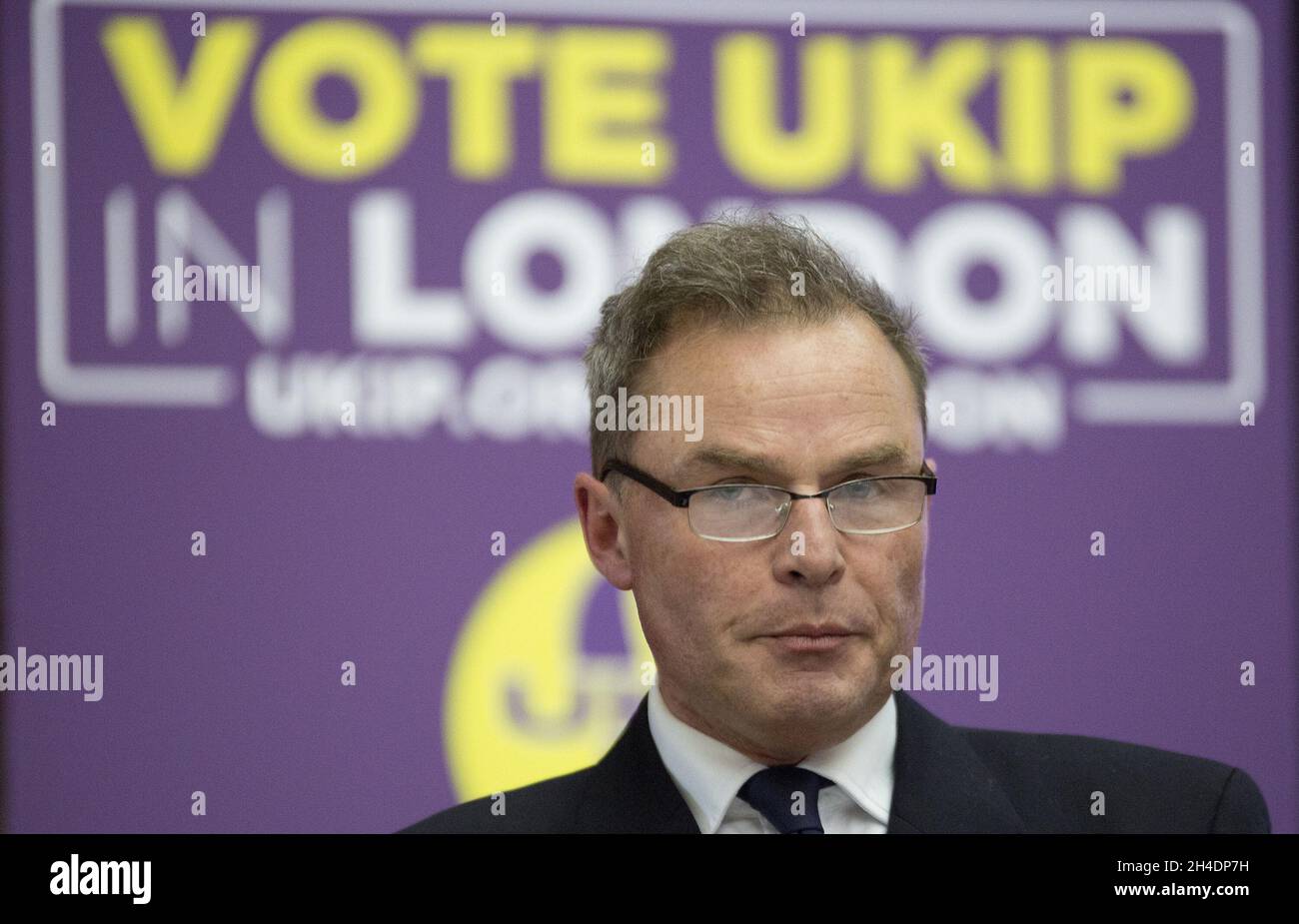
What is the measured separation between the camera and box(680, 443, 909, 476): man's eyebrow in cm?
232

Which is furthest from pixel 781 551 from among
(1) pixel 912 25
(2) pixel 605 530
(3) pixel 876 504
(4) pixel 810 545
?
(1) pixel 912 25

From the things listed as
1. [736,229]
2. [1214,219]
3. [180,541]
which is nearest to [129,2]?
[180,541]

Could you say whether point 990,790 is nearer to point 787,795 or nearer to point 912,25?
point 787,795

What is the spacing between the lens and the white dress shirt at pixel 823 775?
2.39 metres

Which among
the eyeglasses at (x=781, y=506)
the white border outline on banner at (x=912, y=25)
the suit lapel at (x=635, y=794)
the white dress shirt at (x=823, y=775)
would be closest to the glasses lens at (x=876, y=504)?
→ the eyeglasses at (x=781, y=506)

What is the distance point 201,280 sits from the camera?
10.1ft

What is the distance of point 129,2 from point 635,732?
1884 millimetres

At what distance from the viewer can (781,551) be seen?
7.55 feet

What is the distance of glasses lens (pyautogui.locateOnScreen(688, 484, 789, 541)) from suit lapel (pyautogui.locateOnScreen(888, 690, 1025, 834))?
0.40 metres

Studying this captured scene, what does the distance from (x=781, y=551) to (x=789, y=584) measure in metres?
0.05

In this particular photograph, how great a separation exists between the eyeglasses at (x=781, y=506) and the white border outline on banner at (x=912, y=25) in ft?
3.34

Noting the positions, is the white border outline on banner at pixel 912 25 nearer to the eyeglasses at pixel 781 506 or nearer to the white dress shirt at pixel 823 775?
the eyeglasses at pixel 781 506

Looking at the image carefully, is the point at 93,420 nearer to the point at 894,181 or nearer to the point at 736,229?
the point at 736,229

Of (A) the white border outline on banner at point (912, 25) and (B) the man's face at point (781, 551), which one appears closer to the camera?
(B) the man's face at point (781, 551)
